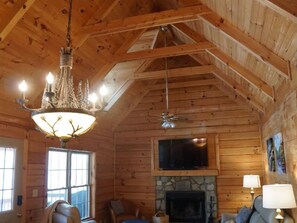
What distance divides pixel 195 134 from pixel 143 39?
9.97ft

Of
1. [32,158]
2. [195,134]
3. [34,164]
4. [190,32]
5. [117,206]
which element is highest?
[190,32]

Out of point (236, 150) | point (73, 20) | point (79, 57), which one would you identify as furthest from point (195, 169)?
point (73, 20)

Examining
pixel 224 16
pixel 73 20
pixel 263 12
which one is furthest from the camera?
pixel 73 20

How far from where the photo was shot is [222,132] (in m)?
8.19

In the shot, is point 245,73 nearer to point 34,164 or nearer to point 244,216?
point 244,216

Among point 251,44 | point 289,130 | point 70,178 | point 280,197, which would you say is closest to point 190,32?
point 251,44

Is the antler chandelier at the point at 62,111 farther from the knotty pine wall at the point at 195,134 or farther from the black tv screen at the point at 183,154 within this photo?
the knotty pine wall at the point at 195,134

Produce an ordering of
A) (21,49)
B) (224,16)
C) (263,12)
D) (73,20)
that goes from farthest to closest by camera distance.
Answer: (73,20)
(21,49)
(224,16)
(263,12)

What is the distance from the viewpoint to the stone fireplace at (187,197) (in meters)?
8.00

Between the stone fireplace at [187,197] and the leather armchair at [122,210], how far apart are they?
0.72 meters

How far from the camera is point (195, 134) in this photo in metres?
8.39

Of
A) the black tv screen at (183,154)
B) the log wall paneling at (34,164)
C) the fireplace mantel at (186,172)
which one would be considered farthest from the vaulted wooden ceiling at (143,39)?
the fireplace mantel at (186,172)

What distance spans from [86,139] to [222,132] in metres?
3.67

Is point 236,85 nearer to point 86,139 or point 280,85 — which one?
point 280,85
